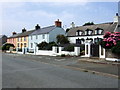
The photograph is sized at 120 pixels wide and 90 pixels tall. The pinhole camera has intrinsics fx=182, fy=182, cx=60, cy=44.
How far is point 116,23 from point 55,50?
639 inches

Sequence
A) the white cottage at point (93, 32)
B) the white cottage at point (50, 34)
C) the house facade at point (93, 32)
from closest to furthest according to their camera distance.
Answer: the house facade at point (93, 32)
the white cottage at point (93, 32)
the white cottage at point (50, 34)

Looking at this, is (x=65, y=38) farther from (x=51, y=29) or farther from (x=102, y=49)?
(x=102, y=49)

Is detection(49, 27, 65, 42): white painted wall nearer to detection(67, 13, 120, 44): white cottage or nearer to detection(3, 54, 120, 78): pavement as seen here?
detection(67, 13, 120, 44): white cottage

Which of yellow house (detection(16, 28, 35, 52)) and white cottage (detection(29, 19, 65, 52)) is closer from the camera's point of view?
white cottage (detection(29, 19, 65, 52))

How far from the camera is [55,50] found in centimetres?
3538

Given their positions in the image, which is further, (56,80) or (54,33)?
(54,33)

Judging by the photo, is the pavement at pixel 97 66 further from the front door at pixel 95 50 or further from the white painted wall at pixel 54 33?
the white painted wall at pixel 54 33

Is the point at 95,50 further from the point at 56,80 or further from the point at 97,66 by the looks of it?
the point at 56,80

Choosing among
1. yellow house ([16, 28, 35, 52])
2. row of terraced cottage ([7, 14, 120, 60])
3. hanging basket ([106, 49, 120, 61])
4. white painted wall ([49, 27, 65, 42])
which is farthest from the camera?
yellow house ([16, 28, 35, 52])

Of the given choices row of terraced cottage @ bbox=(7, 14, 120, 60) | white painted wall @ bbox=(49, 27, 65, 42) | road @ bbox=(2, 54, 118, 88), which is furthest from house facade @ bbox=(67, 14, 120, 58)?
road @ bbox=(2, 54, 118, 88)

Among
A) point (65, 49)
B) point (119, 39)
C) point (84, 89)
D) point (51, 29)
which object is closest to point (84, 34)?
point (51, 29)

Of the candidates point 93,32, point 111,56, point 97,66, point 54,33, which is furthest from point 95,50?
point 54,33

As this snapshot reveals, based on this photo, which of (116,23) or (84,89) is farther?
(116,23)

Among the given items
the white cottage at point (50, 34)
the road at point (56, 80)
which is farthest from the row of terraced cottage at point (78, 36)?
the road at point (56, 80)
